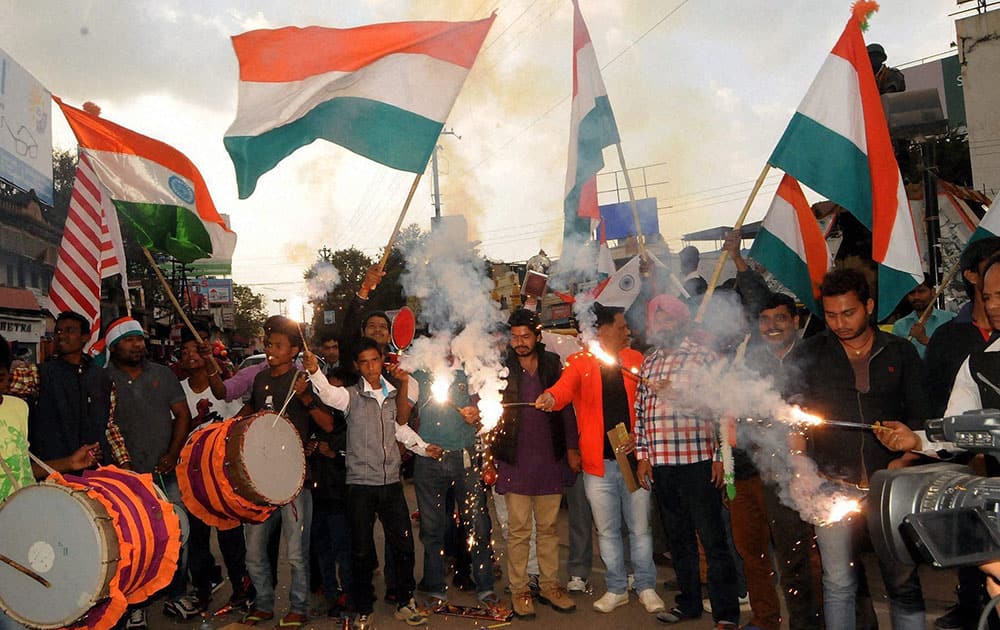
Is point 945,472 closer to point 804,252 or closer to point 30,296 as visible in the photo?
point 804,252

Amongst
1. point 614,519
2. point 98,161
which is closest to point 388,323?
point 614,519

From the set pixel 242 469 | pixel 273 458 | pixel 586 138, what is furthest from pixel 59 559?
pixel 586 138

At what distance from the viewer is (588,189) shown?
21.0 ft

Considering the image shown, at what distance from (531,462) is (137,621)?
3130 millimetres

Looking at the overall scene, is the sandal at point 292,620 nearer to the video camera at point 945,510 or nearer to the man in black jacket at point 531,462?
the man in black jacket at point 531,462

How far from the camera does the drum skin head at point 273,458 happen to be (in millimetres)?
5223

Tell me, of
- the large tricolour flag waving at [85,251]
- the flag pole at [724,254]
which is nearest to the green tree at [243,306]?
the large tricolour flag waving at [85,251]

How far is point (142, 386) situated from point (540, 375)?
3.10 m

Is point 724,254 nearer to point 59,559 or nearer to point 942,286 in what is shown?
point 942,286

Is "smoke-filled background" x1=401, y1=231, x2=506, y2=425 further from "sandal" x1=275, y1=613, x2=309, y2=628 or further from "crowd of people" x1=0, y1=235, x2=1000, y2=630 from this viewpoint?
"sandal" x1=275, y1=613, x2=309, y2=628

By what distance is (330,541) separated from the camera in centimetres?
614

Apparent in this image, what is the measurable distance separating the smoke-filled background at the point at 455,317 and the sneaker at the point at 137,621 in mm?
2657

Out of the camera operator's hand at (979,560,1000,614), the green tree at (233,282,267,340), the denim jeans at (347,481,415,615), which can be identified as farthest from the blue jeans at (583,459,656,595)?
the green tree at (233,282,267,340)

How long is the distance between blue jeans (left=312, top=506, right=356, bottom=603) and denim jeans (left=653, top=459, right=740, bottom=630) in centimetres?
237
